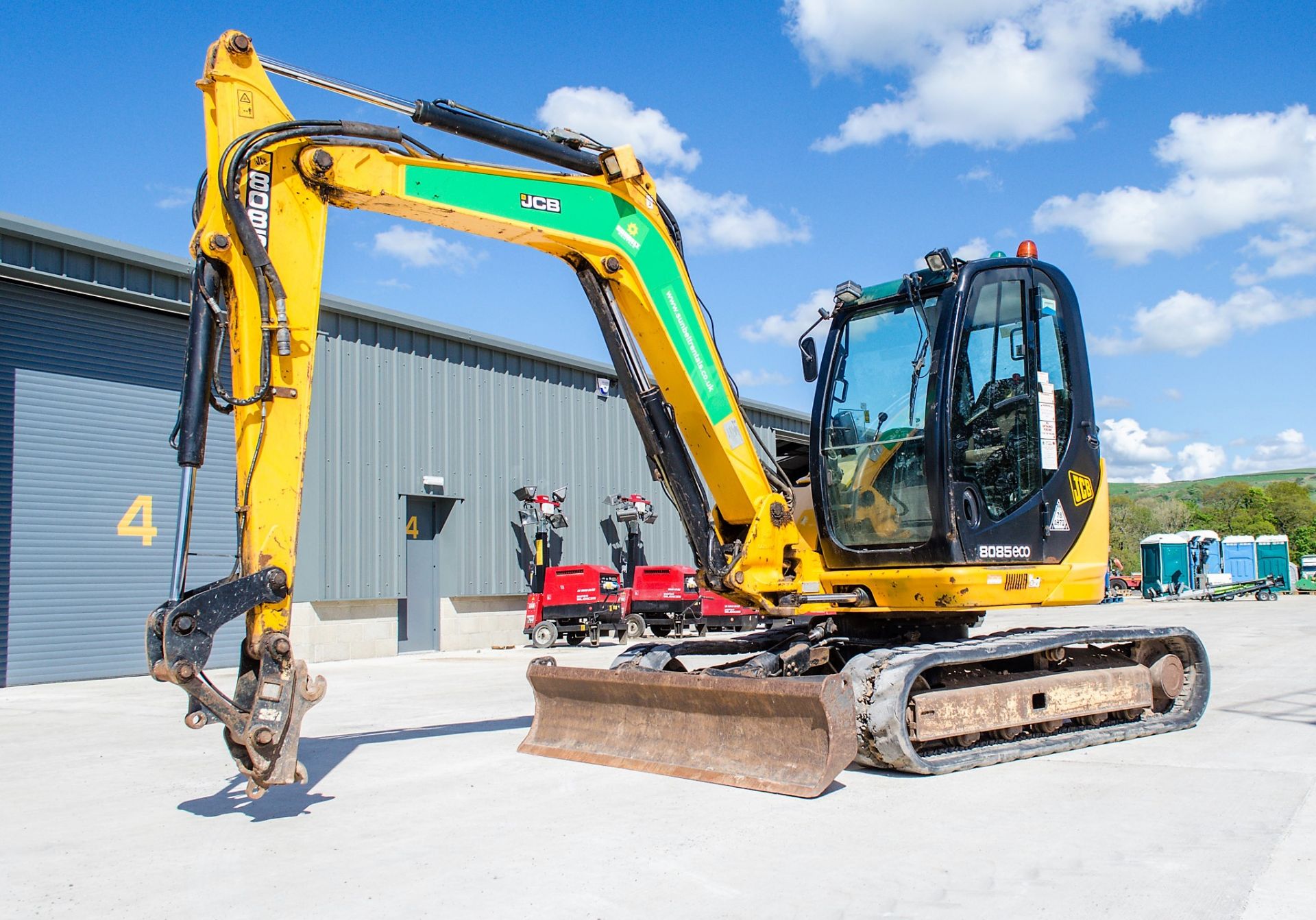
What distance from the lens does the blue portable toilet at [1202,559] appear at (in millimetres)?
38375

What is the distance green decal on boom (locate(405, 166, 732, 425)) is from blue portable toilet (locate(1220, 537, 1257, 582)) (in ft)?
128

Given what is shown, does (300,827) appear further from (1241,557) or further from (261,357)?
(1241,557)

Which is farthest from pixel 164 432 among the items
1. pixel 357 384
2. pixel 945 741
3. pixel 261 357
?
pixel 945 741

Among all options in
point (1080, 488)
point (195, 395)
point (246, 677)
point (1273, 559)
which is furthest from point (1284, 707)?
point (1273, 559)

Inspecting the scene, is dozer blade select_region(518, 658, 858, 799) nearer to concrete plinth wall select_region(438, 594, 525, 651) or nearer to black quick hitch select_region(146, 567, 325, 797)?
black quick hitch select_region(146, 567, 325, 797)

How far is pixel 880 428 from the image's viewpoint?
7406 millimetres

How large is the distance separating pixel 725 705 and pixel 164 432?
40.3ft

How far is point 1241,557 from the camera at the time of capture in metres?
41.4

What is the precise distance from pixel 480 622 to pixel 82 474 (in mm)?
7870

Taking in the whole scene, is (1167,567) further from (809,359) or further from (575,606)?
(809,359)

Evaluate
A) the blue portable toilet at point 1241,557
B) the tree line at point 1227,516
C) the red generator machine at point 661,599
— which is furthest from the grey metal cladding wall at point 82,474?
the tree line at point 1227,516

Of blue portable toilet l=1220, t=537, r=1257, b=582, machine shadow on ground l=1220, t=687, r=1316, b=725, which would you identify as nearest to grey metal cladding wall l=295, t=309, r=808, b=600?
machine shadow on ground l=1220, t=687, r=1316, b=725

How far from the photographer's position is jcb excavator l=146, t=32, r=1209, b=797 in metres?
5.59

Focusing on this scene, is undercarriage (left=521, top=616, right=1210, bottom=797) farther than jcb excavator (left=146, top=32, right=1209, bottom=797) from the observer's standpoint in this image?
Yes
